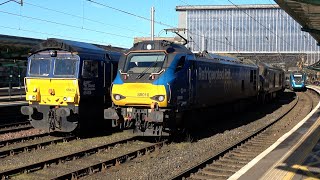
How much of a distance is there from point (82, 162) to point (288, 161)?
202 inches

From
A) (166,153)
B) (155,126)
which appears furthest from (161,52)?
(166,153)

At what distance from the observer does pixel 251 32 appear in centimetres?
9431

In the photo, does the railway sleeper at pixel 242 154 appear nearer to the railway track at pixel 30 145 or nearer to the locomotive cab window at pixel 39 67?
the railway track at pixel 30 145

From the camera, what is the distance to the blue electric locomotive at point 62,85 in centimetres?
1360

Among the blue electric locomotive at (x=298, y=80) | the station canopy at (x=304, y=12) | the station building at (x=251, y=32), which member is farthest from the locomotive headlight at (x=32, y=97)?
the station building at (x=251, y=32)

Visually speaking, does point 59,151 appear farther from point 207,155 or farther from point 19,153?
point 207,155

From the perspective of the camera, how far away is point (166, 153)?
11688mm

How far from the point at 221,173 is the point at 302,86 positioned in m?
48.0

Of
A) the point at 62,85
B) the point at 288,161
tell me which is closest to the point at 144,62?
the point at 62,85

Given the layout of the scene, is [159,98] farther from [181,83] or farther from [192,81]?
[192,81]

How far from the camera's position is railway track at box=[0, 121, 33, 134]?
51.0 ft

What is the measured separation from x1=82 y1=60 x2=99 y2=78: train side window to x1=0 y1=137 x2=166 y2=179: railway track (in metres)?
2.75

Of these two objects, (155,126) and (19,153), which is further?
(155,126)

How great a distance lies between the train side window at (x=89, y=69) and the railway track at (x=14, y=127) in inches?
161
